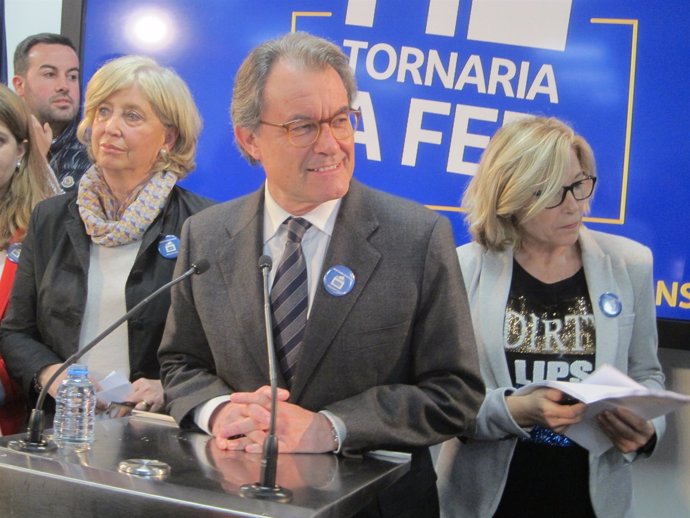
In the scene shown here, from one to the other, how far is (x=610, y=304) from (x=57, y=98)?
2413mm

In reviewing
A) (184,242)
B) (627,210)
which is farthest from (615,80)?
(184,242)

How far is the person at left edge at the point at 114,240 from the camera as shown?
2.54 metres

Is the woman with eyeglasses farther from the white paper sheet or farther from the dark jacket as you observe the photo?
the dark jacket

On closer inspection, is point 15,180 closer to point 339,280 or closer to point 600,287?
point 339,280

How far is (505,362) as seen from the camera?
7.82 feet

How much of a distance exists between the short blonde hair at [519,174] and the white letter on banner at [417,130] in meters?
0.67

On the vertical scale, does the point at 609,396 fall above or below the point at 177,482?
above

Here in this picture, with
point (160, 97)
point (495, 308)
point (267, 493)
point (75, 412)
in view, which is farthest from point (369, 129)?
point (267, 493)

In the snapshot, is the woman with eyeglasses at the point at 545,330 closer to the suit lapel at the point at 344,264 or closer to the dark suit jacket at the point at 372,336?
the dark suit jacket at the point at 372,336

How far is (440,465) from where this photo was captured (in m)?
2.50

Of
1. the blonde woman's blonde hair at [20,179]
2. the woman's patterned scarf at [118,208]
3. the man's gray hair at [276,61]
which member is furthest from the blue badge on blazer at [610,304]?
the blonde woman's blonde hair at [20,179]

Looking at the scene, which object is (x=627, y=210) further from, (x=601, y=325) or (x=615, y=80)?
(x=601, y=325)

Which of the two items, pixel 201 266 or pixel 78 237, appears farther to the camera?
Answer: pixel 78 237

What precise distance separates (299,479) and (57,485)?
39 cm
